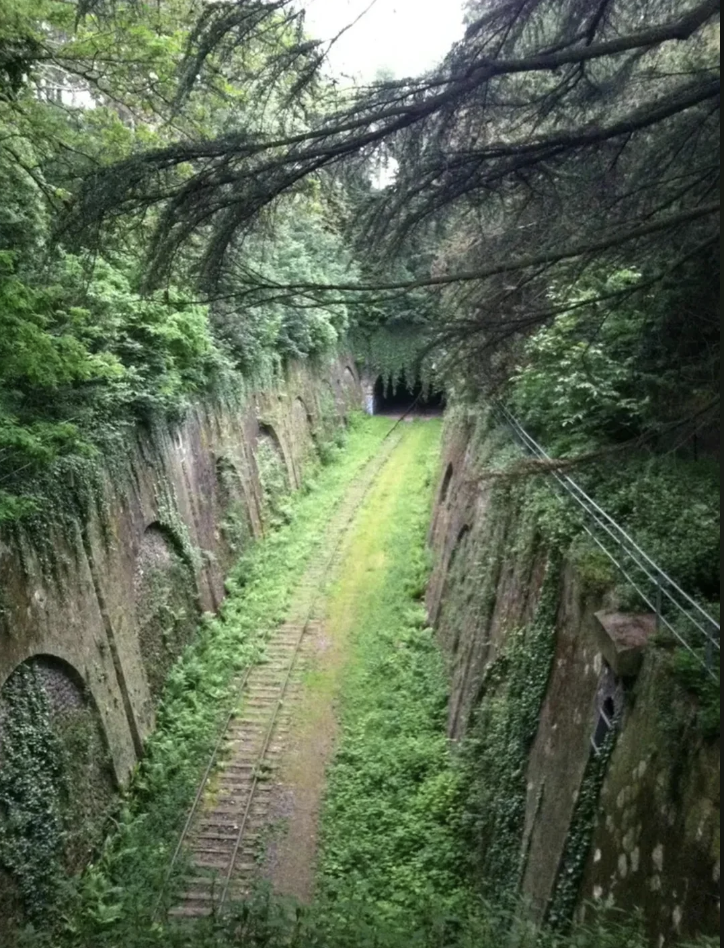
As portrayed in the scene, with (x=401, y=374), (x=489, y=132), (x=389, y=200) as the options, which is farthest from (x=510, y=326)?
(x=401, y=374)

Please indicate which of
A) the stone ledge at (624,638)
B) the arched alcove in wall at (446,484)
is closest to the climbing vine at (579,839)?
the stone ledge at (624,638)

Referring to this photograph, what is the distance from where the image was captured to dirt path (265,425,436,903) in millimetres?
10968

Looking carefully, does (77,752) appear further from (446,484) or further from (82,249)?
(446,484)

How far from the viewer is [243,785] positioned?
493 inches

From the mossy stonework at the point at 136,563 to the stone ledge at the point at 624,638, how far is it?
7244 mm

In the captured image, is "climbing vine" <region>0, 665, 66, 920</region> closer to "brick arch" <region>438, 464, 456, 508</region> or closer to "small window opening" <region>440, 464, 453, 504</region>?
"brick arch" <region>438, 464, 456, 508</region>

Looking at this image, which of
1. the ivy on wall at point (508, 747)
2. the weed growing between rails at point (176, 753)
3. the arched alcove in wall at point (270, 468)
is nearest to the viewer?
the ivy on wall at point (508, 747)

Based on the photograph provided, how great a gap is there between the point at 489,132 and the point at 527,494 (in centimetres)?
601

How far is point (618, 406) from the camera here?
996 cm

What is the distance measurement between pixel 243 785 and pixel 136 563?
179 inches

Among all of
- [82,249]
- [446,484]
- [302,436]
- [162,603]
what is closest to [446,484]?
[446,484]

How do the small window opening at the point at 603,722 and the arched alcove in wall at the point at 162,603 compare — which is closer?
the small window opening at the point at 603,722

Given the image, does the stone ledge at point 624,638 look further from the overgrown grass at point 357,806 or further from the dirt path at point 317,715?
the dirt path at point 317,715

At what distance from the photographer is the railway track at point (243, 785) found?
1045 centimetres
